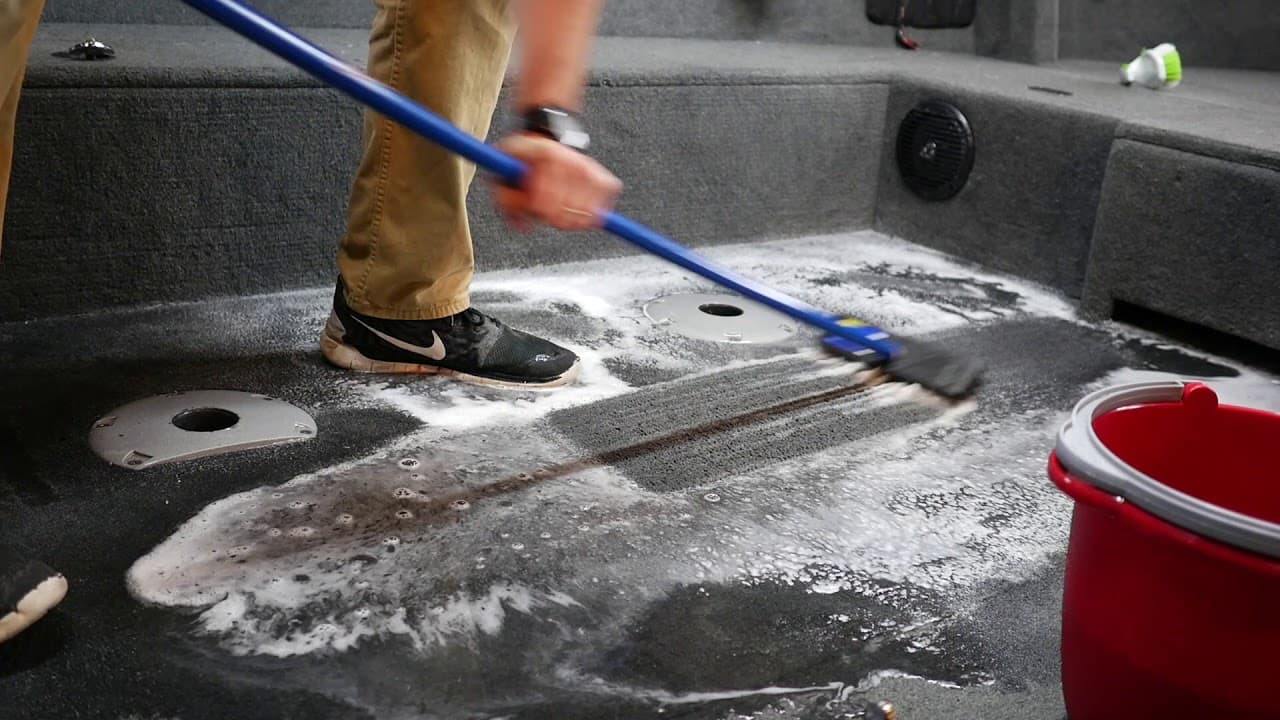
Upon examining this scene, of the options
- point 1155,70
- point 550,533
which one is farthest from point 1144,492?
point 1155,70

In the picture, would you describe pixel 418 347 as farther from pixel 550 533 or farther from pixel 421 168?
pixel 550 533

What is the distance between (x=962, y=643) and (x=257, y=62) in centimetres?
125

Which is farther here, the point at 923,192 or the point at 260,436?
the point at 923,192

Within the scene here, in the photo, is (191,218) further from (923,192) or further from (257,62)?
(923,192)

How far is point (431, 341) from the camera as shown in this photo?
145 centimetres

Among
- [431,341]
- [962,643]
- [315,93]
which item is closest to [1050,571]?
[962,643]

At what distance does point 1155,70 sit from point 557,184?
189 cm

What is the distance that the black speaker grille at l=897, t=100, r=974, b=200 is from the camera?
2160 millimetres

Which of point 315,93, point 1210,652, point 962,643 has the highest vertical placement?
point 315,93

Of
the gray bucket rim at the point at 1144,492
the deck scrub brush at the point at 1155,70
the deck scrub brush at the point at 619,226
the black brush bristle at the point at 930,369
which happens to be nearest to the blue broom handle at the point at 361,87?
the deck scrub brush at the point at 619,226

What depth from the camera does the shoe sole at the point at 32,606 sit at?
2.81 feet

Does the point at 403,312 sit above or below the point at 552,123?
below

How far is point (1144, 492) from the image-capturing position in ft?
2.34

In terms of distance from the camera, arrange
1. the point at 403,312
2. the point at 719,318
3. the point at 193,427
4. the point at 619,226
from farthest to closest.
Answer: the point at 719,318 < the point at 403,312 < the point at 193,427 < the point at 619,226
